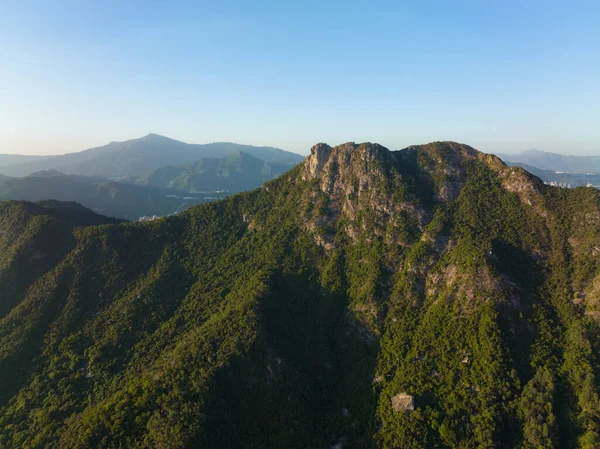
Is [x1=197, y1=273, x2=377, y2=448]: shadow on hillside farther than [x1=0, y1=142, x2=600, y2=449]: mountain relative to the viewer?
Yes

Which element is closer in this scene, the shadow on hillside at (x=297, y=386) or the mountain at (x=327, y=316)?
the mountain at (x=327, y=316)

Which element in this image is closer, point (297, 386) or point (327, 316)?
point (297, 386)

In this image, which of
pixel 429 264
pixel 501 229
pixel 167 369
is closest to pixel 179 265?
pixel 167 369

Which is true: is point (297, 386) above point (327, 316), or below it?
below
